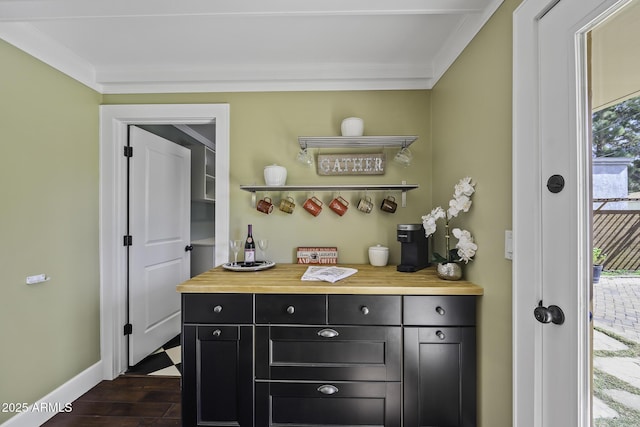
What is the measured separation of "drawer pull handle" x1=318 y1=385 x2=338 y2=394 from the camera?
1.45m

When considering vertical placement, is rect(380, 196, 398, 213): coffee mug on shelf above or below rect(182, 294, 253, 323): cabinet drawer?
above

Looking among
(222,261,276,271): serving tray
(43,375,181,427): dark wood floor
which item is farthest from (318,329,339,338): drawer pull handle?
(43,375,181,427): dark wood floor

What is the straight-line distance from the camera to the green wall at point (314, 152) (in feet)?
6.90

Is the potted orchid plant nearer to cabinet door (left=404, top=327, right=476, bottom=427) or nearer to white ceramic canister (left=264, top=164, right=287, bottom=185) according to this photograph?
cabinet door (left=404, top=327, right=476, bottom=427)

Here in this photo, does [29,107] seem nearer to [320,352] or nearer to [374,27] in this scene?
[374,27]

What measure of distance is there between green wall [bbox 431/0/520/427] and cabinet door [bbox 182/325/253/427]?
120 cm

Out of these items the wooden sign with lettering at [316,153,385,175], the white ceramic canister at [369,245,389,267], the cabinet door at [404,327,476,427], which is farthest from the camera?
the wooden sign with lettering at [316,153,385,175]

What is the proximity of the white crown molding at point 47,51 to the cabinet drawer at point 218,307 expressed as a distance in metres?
1.71

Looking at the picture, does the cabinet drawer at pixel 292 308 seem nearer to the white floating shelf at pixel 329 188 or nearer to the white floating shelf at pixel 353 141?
the white floating shelf at pixel 329 188

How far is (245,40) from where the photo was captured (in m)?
1.73

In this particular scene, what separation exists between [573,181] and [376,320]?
39.9 inches

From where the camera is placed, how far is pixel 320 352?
1477 mm

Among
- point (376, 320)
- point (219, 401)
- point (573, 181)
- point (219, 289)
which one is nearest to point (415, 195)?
point (376, 320)

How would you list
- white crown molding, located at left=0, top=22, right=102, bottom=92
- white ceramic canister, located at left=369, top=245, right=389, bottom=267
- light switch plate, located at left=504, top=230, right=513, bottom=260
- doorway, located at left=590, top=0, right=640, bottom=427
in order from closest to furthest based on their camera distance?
1. doorway, located at left=590, top=0, right=640, bottom=427
2. light switch plate, located at left=504, top=230, right=513, bottom=260
3. white crown molding, located at left=0, top=22, right=102, bottom=92
4. white ceramic canister, located at left=369, top=245, right=389, bottom=267
